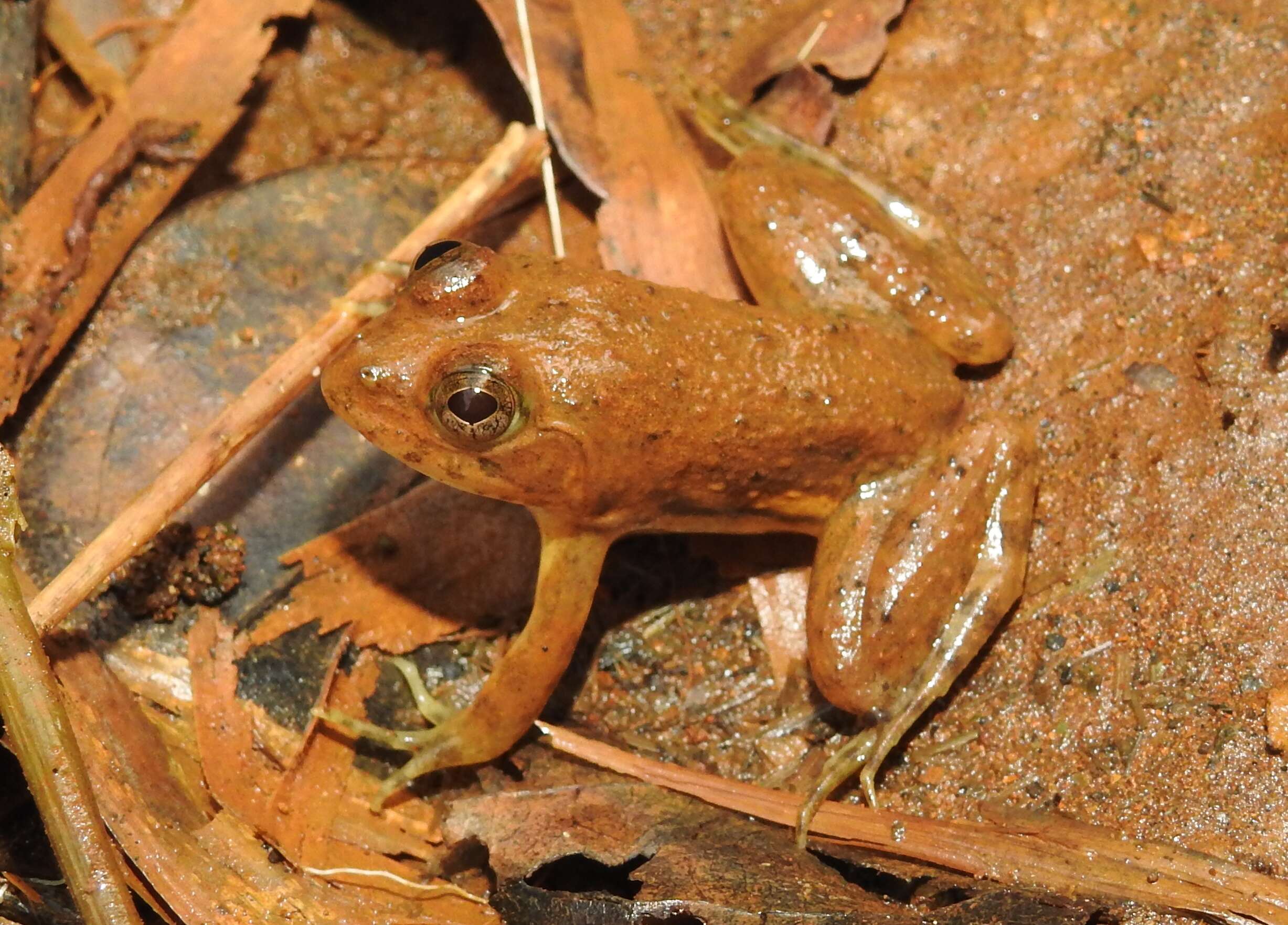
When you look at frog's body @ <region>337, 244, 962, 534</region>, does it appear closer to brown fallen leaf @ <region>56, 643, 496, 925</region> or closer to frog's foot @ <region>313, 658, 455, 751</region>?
frog's foot @ <region>313, 658, 455, 751</region>

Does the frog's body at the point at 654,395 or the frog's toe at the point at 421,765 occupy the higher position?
the frog's body at the point at 654,395

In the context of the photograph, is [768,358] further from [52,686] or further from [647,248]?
[52,686]

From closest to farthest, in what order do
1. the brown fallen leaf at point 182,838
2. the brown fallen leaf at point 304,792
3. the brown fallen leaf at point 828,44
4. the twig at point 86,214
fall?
the brown fallen leaf at point 182,838
the brown fallen leaf at point 304,792
the twig at point 86,214
the brown fallen leaf at point 828,44

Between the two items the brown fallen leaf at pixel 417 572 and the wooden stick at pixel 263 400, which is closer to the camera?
the wooden stick at pixel 263 400

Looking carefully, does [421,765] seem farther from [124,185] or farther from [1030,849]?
[124,185]

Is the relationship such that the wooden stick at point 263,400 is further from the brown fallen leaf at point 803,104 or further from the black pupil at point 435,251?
the brown fallen leaf at point 803,104

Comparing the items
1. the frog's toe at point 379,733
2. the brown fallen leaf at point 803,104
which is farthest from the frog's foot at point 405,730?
the brown fallen leaf at point 803,104

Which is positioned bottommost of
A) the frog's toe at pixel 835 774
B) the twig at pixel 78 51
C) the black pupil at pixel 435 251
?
the frog's toe at pixel 835 774

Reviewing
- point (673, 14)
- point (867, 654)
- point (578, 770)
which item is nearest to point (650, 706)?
point (578, 770)
